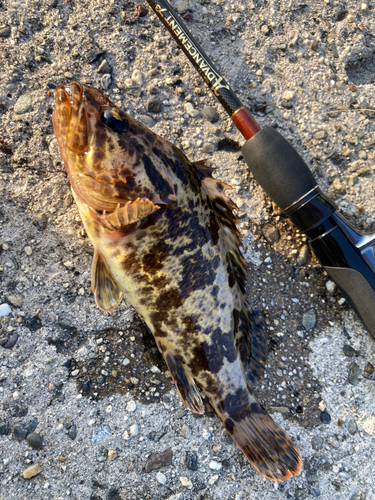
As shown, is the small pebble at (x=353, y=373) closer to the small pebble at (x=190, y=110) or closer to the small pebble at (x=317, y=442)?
the small pebble at (x=317, y=442)

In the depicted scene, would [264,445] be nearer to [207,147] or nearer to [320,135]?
[207,147]

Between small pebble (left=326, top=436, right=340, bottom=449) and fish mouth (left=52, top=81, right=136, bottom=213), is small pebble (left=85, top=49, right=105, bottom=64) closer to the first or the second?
fish mouth (left=52, top=81, right=136, bottom=213)

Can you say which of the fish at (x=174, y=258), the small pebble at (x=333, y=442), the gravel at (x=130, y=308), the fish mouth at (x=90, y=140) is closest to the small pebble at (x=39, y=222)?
the gravel at (x=130, y=308)

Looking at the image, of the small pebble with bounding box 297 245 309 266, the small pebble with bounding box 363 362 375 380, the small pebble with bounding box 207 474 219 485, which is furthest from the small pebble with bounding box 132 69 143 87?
the small pebble with bounding box 207 474 219 485

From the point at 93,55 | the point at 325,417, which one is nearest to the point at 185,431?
the point at 325,417

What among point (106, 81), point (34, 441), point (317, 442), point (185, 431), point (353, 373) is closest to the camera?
point (34, 441)
